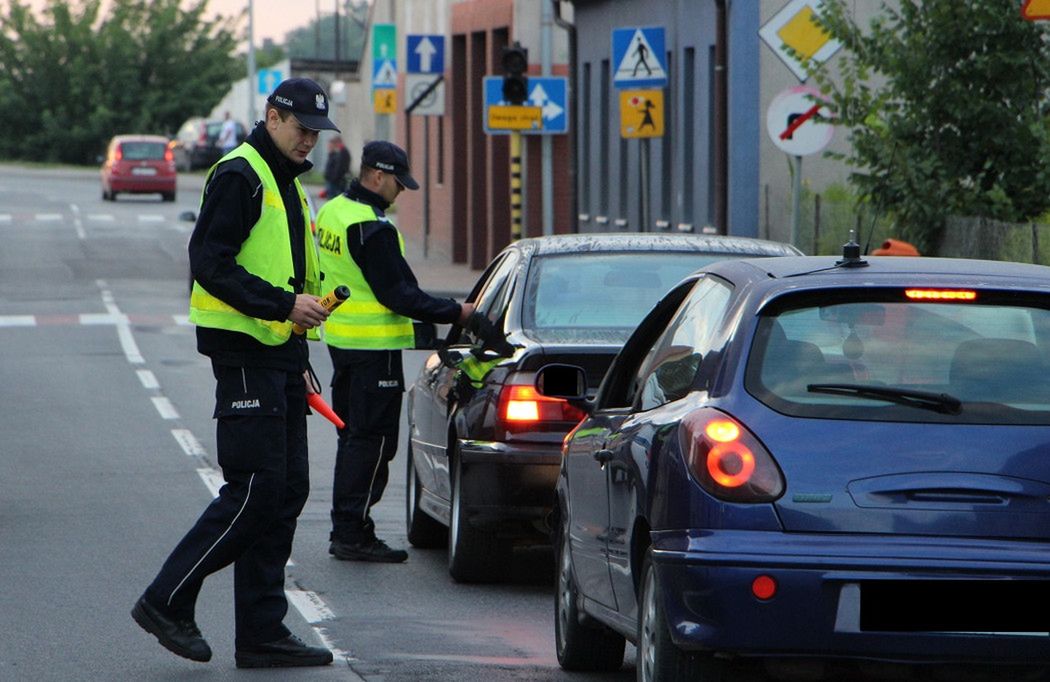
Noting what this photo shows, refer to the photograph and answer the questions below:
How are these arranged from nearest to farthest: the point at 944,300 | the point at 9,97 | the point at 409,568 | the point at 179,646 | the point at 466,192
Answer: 1. the point at 944,300
2. the point at 179,646
3. the point at 409,568
4. the point at 466,192
5. the point at 9,97

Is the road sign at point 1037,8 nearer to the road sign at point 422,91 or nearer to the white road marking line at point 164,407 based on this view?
the white road marking line at point 164,407

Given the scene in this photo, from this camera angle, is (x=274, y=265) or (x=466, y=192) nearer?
(x=274, y=265)

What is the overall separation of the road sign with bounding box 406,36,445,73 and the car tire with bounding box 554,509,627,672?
28098 mm

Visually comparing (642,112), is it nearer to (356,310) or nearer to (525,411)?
(356,310)

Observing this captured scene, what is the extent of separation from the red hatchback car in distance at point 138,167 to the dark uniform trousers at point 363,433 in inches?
A: 2000

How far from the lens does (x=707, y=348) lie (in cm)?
644

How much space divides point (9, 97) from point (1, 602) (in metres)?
85.1

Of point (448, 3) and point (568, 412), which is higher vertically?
point (448, 3)

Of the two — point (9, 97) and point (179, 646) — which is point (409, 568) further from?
point (9, 97)

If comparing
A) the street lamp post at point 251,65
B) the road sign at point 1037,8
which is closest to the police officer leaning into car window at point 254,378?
the road sign at point 1037,8

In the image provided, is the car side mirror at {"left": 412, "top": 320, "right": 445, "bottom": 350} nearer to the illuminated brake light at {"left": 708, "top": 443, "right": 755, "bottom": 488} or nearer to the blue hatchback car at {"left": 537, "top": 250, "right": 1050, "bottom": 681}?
the blue hatchback car at {"left": 537, "top": 250, "right": 1050, "bottom": 681}

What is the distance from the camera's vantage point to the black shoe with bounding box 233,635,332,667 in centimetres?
789

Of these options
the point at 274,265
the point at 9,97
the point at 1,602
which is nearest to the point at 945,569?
the point at 274,265

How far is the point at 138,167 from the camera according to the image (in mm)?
61438
